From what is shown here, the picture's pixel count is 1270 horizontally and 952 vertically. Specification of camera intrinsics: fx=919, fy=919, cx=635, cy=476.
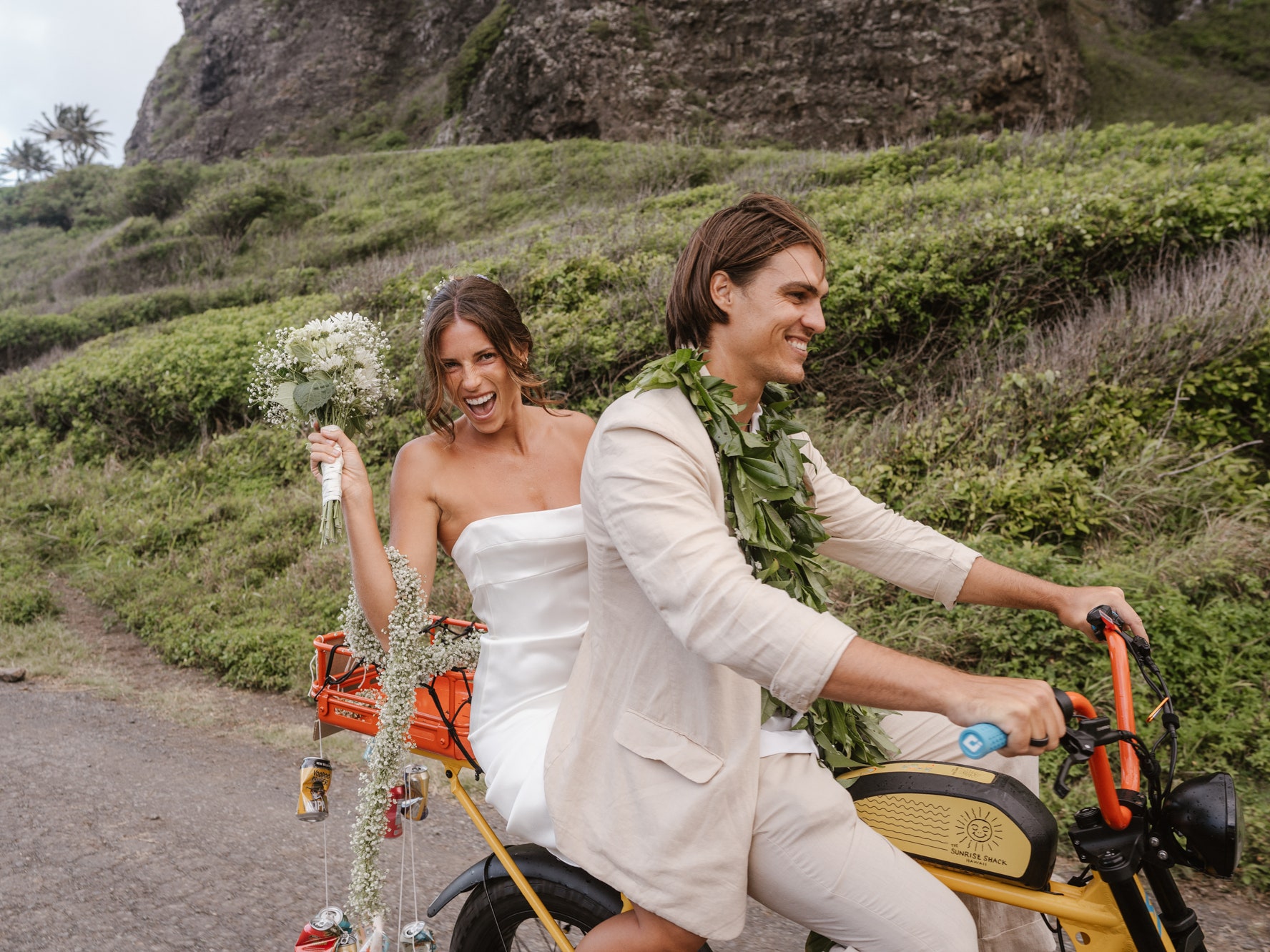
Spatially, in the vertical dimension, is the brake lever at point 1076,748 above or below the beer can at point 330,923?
above

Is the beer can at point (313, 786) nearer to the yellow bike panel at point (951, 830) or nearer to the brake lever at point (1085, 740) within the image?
the yellow bike panel at point (951, 830)

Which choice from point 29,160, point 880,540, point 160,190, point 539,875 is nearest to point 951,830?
point 880,540

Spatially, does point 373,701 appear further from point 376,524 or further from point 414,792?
point 376,524

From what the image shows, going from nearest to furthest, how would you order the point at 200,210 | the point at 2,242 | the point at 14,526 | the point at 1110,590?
the point at 1110,590 → the point at 14,526 → the point at 200,210 → the point at 2,242

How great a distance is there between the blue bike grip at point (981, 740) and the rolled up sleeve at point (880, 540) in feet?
3.23

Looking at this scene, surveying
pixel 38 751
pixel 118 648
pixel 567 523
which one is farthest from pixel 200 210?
pixel 567 523

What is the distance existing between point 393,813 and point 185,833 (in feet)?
8.49

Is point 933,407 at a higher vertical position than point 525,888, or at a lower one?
higher

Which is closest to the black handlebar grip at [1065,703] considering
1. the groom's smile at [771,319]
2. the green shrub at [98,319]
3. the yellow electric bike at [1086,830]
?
the yellow electric bike at [1086,830]

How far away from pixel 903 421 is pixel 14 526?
10.1m

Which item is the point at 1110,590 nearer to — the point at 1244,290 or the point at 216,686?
the point at 1244,290

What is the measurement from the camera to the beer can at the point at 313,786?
2.68m

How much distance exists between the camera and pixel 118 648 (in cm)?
815

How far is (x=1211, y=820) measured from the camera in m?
1.58
